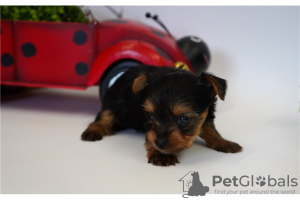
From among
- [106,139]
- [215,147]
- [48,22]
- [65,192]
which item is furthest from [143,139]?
[48,22]

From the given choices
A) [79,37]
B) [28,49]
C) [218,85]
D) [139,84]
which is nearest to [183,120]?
[218,85]

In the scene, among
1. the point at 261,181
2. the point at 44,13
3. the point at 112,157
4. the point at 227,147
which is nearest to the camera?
the point at 261,181

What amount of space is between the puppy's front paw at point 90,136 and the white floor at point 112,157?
0.17 ft

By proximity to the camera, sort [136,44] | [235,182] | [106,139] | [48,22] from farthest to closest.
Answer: [48,22]
[136,44]
[106,139]
[235,182]

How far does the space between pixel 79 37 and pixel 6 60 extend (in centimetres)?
79

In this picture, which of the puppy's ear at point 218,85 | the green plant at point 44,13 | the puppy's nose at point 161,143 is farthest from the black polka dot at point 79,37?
the puppy's nose at point 161,143

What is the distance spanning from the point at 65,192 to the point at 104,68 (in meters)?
1.68

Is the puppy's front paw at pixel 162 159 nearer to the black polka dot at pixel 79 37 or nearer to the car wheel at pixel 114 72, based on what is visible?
the car wheel at pixel 114 72

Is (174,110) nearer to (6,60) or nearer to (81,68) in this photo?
(81,68)

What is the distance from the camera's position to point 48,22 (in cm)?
385

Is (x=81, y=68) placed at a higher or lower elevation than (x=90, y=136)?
higher

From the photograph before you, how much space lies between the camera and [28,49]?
12.9 feet

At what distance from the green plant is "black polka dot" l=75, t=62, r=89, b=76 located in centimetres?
59

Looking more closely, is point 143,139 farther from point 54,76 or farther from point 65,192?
point 54,76
